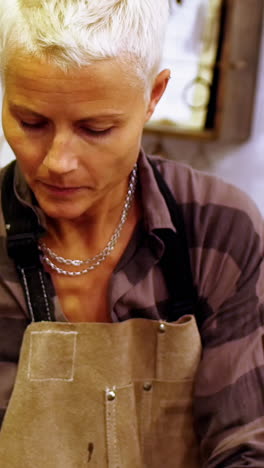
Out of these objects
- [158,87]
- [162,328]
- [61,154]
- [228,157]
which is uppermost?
[228,157]

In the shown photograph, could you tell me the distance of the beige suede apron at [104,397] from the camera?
42.3 inches

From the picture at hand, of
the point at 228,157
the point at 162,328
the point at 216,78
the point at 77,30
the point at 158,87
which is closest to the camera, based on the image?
→ the point at 77,30

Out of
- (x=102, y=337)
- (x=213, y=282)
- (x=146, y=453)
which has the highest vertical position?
(x=213, y=282)

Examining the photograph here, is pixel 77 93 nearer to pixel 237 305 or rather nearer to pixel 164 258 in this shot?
pixel 164 258

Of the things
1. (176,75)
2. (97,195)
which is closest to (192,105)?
(176,75)

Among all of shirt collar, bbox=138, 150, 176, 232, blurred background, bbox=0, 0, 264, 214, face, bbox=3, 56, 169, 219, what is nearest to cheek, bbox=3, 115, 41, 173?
face, bbox=3, 56, 169, 219

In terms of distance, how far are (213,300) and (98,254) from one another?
0.21 m

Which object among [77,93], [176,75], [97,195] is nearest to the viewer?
[77,93]

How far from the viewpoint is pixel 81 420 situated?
1.10 m

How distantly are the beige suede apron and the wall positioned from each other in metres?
1.29

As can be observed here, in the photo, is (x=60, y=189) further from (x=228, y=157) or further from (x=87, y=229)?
(x=228, y=157)

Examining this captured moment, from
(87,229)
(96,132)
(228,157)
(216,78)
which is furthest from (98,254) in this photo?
(228,157)

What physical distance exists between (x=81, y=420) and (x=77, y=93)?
527 millimetres

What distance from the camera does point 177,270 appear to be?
114 cm
